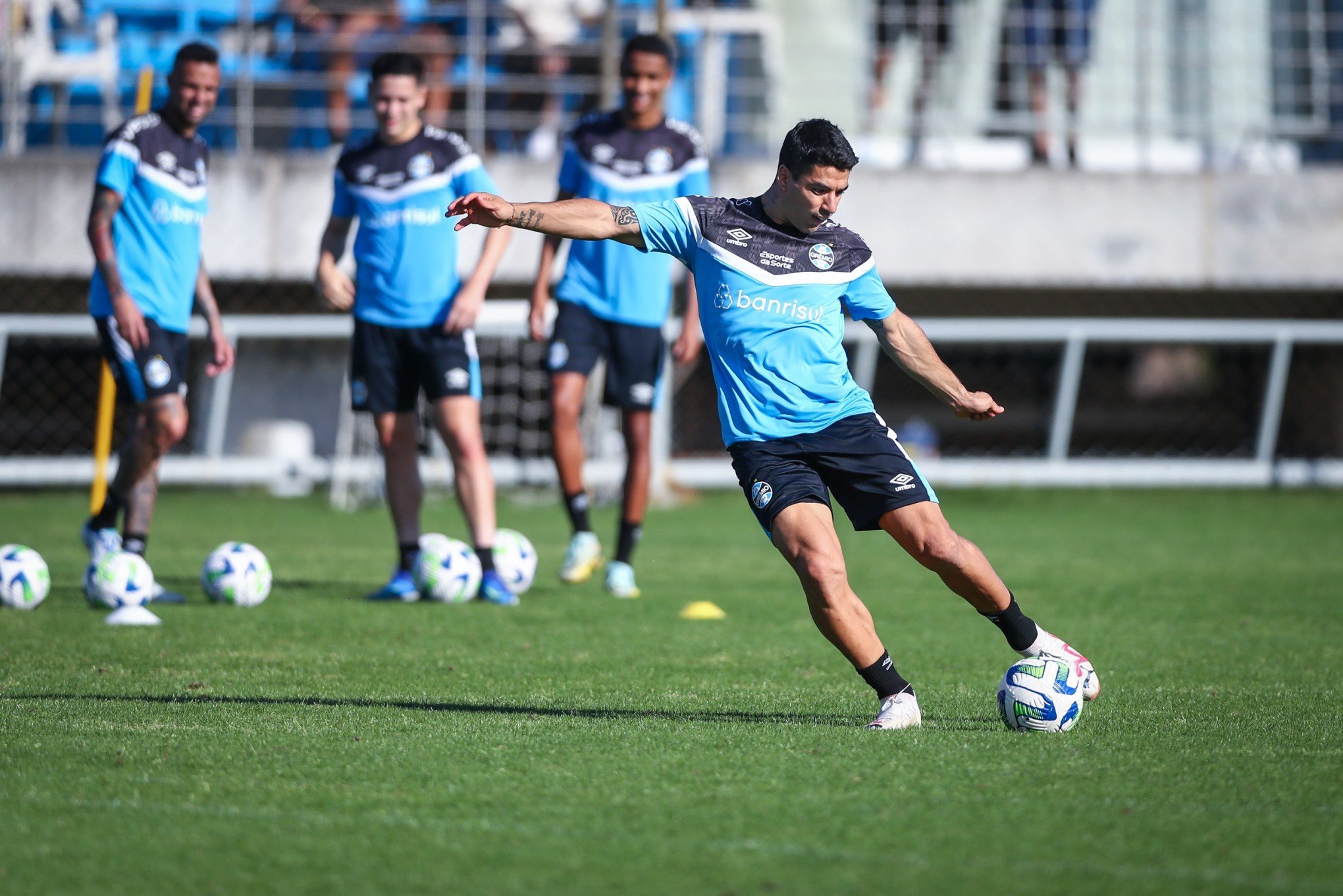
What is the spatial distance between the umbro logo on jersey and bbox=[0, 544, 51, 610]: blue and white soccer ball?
13.7 feet

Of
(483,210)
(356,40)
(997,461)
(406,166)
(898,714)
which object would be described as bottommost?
(997,461)

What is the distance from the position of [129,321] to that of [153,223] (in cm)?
58

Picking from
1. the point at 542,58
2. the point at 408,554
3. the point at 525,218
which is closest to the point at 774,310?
the point at 525,218

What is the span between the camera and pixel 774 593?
25.2 ft

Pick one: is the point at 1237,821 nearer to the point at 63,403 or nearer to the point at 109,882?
the point at 109,882

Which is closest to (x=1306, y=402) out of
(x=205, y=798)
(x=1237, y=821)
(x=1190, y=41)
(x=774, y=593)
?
(x=1190, y=41)

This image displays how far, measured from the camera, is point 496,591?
7.19 meters

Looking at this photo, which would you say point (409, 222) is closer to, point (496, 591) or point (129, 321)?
point (129, 321)

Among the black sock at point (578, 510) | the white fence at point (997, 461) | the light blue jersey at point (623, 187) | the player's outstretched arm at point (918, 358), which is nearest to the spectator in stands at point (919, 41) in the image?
the white fence at point (997, 461)

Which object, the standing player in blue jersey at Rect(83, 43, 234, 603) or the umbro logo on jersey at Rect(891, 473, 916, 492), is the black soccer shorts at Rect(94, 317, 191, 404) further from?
the umbro logo on jersey at Rect(891, 473, 916, 492)

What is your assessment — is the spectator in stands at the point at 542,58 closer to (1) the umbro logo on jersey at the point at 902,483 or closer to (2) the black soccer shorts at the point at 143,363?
(2) the black soccer shorts at the point at 143,363

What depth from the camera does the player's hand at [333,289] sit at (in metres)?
7.19

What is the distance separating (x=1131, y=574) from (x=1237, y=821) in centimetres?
521

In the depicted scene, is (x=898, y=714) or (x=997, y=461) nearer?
(x=898, y=714)
